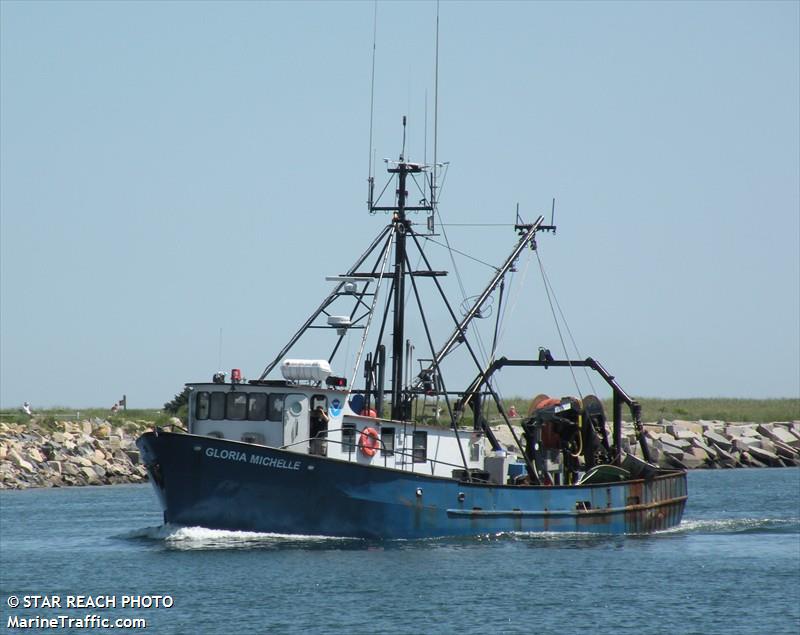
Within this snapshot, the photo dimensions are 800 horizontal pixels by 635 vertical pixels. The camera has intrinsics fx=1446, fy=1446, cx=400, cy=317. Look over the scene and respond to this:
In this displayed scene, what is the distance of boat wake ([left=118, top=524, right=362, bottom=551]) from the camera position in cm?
3578

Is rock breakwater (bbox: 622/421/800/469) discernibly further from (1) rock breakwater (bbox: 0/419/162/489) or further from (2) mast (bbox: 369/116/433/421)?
(2) mast (bbox: 369/116/433/421)

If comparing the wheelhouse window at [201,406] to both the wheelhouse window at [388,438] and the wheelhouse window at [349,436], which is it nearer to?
the wheelhouse window at [349,436]

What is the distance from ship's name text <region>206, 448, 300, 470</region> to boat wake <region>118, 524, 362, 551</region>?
76.0 inches

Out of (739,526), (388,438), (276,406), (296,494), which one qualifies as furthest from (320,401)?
(739,526)

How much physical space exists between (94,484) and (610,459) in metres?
31.5

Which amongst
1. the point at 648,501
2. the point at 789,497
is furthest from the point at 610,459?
the point at 789,497

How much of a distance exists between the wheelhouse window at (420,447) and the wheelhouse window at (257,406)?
14.2 feet

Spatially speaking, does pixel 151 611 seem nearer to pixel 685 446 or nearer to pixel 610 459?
pixel 610 459

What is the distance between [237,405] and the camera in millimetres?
37188

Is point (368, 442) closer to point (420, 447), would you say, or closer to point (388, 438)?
point (388, 438)

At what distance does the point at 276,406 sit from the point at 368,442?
260 cm

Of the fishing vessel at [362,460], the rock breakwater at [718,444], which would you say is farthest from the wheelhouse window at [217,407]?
the rock breakwater at [718,444]

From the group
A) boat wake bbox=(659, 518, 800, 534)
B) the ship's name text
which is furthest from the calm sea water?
the ship's name text

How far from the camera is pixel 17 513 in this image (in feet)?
166
